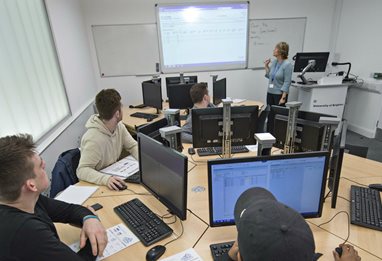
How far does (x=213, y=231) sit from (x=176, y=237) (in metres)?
0.19

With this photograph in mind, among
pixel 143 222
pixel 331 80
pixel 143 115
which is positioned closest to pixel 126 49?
pixel 143 115

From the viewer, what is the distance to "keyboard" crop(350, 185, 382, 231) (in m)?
1.23

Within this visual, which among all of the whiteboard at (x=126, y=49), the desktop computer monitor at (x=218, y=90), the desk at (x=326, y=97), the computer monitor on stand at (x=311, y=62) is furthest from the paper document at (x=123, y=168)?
the computer monitor on stand at (x=311, y=62)

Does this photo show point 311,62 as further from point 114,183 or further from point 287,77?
point 114,183

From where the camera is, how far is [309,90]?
436cm

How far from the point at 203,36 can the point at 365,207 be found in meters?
4.13

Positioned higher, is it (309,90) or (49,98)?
(49,98)

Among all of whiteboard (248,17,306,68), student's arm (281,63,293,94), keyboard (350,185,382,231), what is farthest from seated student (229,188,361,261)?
whiteboard (248,17,306,68)

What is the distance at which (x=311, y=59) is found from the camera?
4203mm

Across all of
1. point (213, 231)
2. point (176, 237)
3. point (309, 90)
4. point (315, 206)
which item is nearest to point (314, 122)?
point (315, 206)

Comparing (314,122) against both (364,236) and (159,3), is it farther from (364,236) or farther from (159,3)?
(159,3)

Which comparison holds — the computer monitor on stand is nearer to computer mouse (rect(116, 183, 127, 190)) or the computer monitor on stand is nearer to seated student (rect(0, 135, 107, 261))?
computer mouse (rect(116, 183, 127, 190))

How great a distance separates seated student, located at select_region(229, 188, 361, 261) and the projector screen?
4499 millimetres

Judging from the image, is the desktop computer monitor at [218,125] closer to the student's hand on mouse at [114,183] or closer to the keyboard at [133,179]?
the keyboard at [133,179]
